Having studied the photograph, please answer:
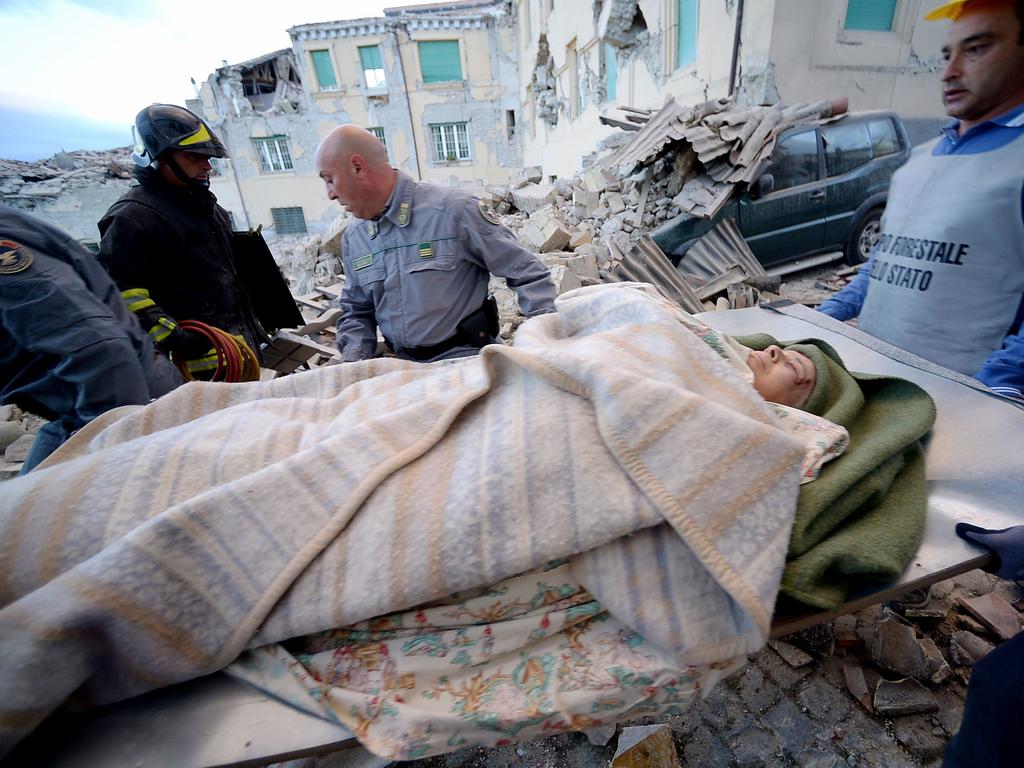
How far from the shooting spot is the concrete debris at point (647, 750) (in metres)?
1.49

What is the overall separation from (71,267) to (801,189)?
719cm

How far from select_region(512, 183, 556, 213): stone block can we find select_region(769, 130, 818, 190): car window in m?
4.76

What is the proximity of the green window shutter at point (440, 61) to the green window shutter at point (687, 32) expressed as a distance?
1519 centimetres

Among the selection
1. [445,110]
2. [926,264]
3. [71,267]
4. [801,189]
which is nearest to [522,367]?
[926,264]

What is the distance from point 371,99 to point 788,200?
21.6 m

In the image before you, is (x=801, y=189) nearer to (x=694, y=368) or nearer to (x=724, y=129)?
(x=724, y=129)

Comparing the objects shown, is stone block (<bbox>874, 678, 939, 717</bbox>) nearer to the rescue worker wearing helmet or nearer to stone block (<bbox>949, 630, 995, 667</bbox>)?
stone block (<bbox>949, 630, 995, 667</bbox>)

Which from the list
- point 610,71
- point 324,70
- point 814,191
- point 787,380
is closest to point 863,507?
point 787,380

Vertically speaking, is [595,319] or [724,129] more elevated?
[724,129]

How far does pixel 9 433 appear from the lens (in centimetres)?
374

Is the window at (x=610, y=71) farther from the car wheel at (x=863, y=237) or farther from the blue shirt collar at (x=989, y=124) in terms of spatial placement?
the blue shirt collar at (x=989, y=124)

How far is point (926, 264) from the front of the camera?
Result: 184 centimetres

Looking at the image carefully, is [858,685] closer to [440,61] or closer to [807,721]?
[807,721]

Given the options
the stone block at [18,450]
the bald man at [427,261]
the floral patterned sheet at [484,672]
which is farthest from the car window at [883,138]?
the stone block at [18,450]
